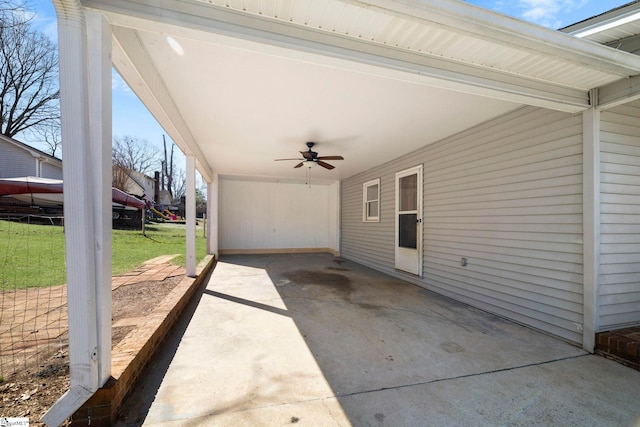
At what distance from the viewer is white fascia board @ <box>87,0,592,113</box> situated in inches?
63.9

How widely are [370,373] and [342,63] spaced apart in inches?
95.1

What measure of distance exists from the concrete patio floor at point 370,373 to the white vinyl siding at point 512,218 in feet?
Answer: 1.25

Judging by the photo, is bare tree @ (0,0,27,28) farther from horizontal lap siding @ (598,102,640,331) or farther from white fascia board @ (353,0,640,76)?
horizontal lap siding @ (598,102,640,331)

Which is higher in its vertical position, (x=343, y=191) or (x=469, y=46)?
(x=469, y=46)

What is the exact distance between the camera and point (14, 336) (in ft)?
7.98

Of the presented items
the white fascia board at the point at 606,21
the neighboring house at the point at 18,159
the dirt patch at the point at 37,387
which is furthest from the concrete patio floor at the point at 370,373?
the neighboring house at the point at 18,159

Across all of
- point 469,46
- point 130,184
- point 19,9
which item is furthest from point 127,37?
point 130,184

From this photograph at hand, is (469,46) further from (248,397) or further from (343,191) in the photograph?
(343,191)

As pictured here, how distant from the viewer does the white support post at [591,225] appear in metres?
2.59

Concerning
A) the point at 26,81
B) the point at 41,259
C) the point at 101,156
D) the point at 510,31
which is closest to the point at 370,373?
the point at 101,156

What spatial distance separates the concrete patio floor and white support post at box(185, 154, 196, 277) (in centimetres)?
110

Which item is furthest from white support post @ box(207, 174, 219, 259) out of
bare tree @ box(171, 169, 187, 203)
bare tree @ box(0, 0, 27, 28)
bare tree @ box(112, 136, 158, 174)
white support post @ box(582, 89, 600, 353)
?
bare tree @ box(171, 169, 187, 203)

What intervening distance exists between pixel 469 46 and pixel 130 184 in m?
24.8

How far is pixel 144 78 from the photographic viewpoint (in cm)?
228
